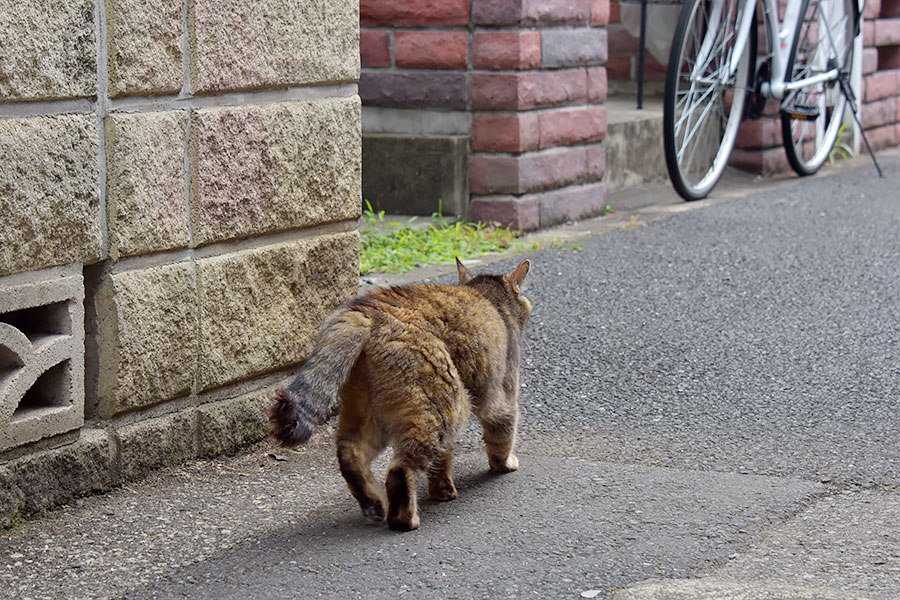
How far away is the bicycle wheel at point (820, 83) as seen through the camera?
8.81m

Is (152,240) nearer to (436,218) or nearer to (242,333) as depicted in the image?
(242,333)

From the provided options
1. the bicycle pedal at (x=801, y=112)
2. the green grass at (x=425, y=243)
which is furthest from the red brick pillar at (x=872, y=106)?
the green grass at (x=425, y=243)

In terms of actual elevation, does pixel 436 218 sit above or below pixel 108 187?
below

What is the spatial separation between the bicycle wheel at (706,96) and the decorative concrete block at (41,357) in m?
4.85

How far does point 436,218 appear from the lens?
702 centimetres

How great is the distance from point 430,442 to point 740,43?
5.45 meters

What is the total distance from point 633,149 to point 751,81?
91cm

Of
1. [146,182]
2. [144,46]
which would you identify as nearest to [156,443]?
[146,182]

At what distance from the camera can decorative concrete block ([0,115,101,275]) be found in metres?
2.90

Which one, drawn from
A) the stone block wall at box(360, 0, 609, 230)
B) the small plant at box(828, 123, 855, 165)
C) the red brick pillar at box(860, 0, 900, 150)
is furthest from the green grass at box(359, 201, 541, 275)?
the red brick pillar at box(860, 0, 900, 150)

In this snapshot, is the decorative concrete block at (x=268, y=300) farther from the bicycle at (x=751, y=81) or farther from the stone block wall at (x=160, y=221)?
the bicycle at (x=751, y=81)

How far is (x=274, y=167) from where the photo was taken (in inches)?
144

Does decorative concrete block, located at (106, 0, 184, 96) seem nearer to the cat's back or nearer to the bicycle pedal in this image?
the cat's back

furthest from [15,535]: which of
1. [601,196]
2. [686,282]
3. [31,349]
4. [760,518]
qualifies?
[601,196]
